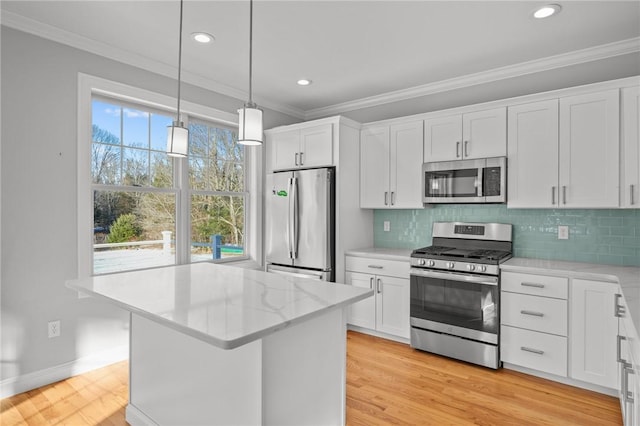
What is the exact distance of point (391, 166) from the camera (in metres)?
3.97

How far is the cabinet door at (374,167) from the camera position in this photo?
4.02 m

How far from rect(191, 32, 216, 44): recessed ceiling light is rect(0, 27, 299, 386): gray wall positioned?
2.73 ft

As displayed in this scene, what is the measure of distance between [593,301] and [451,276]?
995mm

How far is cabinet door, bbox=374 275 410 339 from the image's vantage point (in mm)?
3609

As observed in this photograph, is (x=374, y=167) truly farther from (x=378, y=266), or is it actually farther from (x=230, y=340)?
(x=230, y=340)

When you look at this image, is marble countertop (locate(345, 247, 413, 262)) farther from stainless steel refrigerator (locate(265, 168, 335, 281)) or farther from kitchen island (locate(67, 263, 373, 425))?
kitchen island (locate(67, 263, 373, 425))

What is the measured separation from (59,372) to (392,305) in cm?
283

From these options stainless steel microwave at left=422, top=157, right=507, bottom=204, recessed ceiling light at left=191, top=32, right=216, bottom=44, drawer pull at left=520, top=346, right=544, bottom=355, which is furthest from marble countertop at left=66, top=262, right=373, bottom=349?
stainless steel microwave at left=422, top=157, right=507, bottom=204

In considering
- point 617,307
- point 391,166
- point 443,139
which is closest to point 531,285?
point 617,307

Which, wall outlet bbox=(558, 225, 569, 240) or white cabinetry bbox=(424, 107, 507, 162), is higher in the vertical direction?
white cabinetry bbox=(424, 107, 507, 162)

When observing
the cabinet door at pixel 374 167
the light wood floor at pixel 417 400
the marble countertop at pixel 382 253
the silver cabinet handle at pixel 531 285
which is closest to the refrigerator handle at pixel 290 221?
the marble countertop at pixel 382 253

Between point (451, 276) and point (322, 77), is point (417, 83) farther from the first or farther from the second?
point (451, 276)

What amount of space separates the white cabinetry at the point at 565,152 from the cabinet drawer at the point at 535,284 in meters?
0.62

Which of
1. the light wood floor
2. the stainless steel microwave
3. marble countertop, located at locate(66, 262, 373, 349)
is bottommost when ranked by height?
the light wood floor
